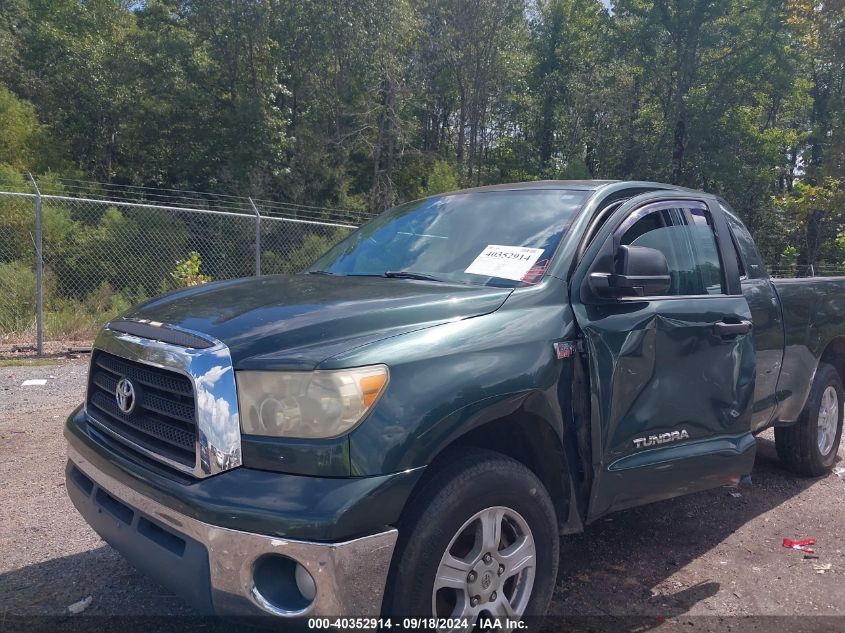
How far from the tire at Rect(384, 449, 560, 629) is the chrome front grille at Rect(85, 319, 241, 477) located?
25.5 inches

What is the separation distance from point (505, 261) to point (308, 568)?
1.67m

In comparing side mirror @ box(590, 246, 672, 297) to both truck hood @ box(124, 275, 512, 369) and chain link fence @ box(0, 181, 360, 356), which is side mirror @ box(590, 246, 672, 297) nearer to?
truck hood @ box(124, 275, 512, 369)

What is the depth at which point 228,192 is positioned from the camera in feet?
84.9

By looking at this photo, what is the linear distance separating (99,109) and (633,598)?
2834cm

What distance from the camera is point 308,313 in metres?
2.59

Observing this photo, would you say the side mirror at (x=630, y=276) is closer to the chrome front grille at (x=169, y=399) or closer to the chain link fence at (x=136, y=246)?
the chrome front grille at (x=169, y=399)

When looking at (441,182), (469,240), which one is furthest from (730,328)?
(441,182)

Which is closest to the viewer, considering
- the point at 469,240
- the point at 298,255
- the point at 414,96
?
the point at 469,240

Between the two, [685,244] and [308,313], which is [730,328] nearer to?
[685,244]

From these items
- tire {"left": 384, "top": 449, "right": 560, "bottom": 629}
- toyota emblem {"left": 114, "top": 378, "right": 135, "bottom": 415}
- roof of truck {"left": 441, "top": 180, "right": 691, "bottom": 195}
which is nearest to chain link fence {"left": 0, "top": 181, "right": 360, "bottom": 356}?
roof of truck {"left": 441, "top": 180, "right": 691, "bottom": 195}

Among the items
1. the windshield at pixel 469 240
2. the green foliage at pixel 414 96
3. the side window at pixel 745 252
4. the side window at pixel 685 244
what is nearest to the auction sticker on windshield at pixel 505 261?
the windshield at pixel 469 240

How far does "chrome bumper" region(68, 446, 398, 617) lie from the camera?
2.07 meters

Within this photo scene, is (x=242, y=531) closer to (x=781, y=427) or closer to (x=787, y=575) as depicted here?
(x=787, y=575)

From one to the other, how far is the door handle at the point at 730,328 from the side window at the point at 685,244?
0.76 feet
